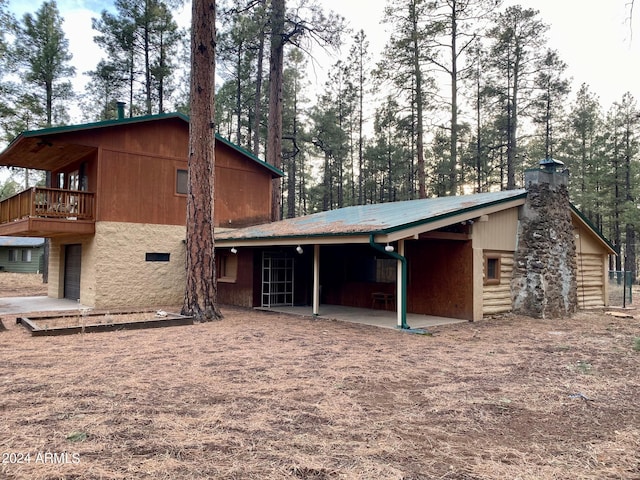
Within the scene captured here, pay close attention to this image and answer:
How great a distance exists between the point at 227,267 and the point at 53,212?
527 centimetres

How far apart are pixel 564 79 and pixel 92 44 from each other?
83.5ft

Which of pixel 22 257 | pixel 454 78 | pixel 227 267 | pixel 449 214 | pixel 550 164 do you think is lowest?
pixel 227 267

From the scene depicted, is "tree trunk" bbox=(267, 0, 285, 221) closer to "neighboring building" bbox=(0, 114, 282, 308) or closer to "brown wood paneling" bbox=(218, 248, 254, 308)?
"neighboring building" bbox=(0, 114, 282, 308)

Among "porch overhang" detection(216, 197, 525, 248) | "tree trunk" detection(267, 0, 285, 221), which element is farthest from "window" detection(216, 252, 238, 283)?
"tree trunk" detection(267, 0, 285, 221)

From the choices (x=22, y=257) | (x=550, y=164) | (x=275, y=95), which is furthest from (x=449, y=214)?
(x=22, y=257)

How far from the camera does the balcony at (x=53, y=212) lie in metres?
12.2

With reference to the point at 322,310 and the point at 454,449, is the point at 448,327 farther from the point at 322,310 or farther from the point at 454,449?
the point at 454,449

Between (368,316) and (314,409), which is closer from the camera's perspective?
(314,409)

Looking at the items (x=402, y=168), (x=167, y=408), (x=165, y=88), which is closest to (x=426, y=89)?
(x=402, y=168)

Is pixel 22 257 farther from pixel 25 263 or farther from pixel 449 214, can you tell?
pixel 449 214

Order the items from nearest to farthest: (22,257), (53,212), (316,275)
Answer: (316,275)
(53,212)
(22,257)

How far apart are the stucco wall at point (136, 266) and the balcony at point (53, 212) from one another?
0.55m

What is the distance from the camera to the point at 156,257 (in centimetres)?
1405

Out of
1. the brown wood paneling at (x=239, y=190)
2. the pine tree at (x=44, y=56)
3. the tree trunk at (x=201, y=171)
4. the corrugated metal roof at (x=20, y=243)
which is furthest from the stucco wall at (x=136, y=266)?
the corrugated metal roof at (x=20, y=243)
